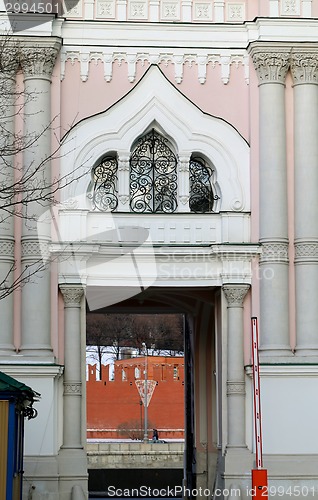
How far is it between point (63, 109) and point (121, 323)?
42052 millimetres

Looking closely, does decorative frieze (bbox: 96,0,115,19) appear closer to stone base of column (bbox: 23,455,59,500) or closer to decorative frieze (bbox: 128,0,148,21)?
decorative frieze (bbox: 128,0,148,21)

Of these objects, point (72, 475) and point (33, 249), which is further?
point (33, 249)

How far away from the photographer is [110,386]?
4809 cm

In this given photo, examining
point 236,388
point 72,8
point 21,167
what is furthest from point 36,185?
point 236,388

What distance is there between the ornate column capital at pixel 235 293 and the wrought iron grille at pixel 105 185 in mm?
2271

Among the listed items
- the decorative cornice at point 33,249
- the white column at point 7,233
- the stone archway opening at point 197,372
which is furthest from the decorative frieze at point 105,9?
the stone archway opening at point 197,372

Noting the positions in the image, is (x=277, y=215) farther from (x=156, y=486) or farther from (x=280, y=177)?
(x=156, y=486)

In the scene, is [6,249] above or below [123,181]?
below

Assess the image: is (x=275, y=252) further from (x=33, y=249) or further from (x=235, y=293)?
(x=33, y=249)

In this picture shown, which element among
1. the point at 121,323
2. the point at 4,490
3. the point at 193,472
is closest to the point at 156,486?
the point at 193,472

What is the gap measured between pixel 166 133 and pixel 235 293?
9.34 feet

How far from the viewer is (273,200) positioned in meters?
22.2

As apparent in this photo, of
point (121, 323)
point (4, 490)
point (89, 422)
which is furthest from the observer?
point (121, 323)

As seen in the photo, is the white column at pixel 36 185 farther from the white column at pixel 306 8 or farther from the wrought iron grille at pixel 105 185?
the white column at pixel 306 8
